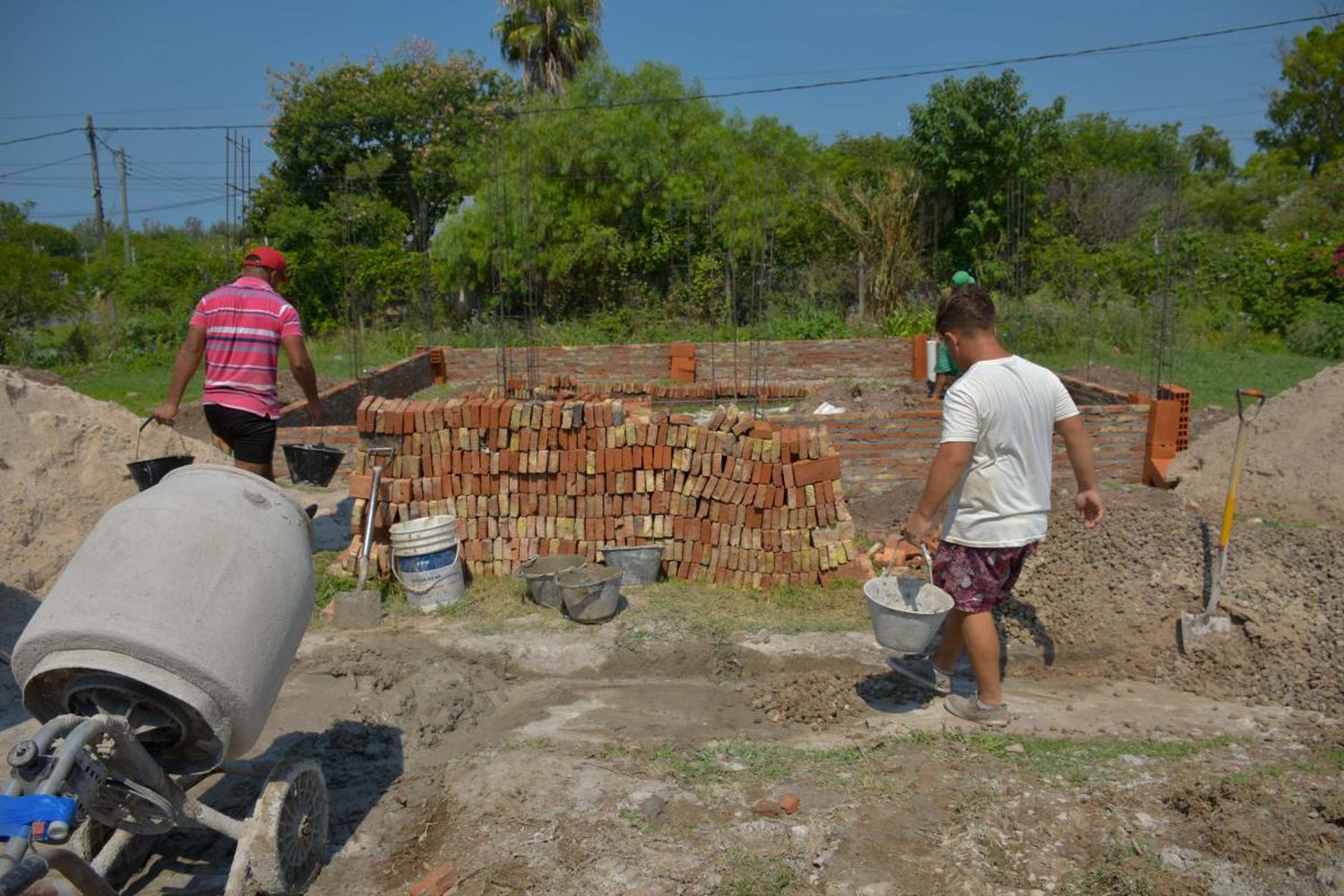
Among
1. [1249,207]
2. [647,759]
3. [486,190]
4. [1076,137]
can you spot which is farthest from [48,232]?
[1249,207]

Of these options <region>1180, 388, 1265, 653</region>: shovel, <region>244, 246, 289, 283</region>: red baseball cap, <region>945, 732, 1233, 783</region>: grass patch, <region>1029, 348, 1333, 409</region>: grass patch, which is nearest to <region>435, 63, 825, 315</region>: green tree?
<region>1029, 348, 1333, 409</region>: grass patch

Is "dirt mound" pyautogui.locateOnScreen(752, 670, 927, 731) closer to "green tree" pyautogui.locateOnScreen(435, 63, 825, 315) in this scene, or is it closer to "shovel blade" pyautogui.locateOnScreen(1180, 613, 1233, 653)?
"shovel blade" pyautogui.locateOnScreen(1180, 613, 1233, 653)

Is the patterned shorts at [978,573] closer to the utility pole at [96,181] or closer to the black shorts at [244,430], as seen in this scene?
the black shorts at [244,430]

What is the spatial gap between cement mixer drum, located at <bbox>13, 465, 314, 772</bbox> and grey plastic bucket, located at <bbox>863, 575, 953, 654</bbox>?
2.16 m

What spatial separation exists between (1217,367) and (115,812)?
48.6 feet

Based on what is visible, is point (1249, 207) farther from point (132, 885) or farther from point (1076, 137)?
point (132, 885)

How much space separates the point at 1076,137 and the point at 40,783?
130 feet

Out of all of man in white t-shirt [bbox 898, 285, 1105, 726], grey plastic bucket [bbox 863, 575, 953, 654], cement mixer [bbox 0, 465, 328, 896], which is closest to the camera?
cement mixer [bbox 0, 465, 328, 896]

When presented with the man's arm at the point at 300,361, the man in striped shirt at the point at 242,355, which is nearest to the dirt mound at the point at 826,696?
the man in striped shirt at the point at 242,355

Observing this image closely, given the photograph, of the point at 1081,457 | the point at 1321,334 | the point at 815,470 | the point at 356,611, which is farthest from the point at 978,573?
the point at 1321,334

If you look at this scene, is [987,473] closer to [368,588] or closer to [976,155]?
[368,588]

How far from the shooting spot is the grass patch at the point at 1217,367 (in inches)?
459

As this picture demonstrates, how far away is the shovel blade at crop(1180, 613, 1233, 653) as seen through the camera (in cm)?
454

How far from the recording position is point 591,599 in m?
5.03
